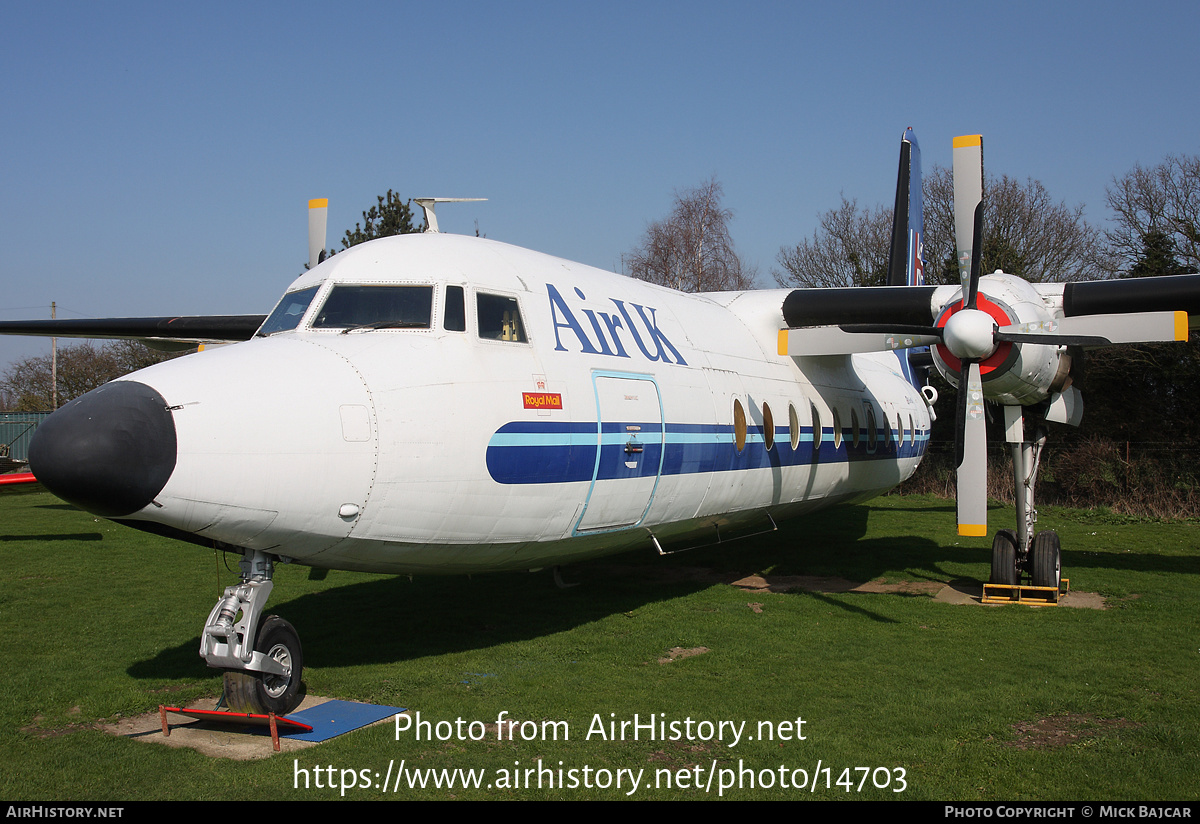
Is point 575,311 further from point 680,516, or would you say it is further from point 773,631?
point 773,631

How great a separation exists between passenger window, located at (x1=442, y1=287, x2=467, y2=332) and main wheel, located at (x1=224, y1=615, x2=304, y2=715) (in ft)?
8.61

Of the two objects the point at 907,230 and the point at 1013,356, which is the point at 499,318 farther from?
the point at 907,230

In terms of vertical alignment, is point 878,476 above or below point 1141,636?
above

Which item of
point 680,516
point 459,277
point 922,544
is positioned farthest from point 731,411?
point 922,544

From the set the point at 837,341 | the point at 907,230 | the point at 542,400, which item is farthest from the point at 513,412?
the point at 907,230

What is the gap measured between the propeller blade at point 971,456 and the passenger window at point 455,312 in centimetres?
612

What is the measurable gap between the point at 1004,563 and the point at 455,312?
27.3 feet

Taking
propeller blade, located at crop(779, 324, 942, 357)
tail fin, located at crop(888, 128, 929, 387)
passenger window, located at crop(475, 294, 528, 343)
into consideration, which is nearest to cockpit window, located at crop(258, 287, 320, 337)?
passenger window, located at crop(475, 294, 528, 343)

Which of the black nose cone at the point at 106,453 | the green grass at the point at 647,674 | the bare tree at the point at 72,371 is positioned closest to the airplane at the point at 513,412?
the black nose cone at the point at 106,453

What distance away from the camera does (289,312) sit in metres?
7.44

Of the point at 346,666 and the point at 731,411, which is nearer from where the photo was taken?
the point at 346,666

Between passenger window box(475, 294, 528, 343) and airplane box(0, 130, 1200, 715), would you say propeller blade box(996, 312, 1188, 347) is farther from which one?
passenger window box(475, 294, 528, 343)
